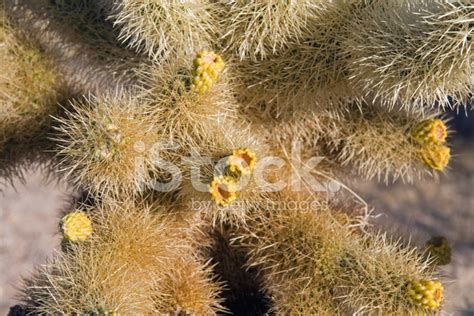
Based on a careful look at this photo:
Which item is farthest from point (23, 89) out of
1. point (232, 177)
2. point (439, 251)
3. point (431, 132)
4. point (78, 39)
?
point (439, 251)

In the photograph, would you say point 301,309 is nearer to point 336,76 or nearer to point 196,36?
point 336,76

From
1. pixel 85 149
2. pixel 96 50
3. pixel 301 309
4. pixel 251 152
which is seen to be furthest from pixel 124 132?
pixel 301 309

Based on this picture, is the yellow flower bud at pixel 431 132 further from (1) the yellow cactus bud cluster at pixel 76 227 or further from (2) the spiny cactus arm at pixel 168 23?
(1) the yellow cactus bud cluster at pixel 76 227

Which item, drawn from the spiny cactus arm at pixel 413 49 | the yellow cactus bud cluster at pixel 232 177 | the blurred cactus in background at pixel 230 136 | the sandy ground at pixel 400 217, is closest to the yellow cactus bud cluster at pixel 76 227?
the blurred cactus in background at pixel 230 136

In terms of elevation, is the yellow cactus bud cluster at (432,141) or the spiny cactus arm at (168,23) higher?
the spiny cactus arm at (168,23)

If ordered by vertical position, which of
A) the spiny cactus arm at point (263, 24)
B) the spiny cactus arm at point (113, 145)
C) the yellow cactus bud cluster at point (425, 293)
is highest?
the spiny cactus arm at point (263, 24)

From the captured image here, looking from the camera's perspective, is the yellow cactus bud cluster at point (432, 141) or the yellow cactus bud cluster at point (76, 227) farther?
the yellow cactus bud cluster at point (432, 141)

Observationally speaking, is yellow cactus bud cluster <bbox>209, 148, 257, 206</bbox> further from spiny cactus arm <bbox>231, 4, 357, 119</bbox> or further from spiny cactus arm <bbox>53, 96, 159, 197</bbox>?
spiny cactus arm <bbox>231, 4, 357, 119</bbox>
